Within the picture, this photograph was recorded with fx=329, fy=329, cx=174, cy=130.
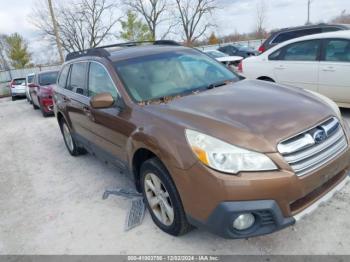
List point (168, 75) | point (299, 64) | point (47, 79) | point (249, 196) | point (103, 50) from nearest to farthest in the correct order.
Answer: point (249, 196) < point (168, 75) < point (103, 50) < point (299, 64) < point (47, 79)

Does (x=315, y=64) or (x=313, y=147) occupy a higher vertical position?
(x=315, y=64)

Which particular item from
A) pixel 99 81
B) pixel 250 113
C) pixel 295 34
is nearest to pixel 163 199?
pixel 250 113

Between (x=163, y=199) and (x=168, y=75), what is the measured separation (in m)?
1.44

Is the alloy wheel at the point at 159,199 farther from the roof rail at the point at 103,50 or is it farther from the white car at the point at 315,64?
the white car at the point at 315,64

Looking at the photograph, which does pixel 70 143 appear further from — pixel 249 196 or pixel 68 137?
pixel 249 196

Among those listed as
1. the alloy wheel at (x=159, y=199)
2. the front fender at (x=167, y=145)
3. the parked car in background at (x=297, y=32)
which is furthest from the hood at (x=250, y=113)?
the parked car in background at (x=297, y=32)

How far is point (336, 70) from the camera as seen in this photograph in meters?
5.89

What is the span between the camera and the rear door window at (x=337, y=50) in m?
5.79

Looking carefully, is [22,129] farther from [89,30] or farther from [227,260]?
[89,30]

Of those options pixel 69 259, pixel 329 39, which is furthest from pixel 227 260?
pixel 329 39

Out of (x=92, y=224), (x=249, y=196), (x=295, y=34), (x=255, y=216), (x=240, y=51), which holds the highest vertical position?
(x=295, y=34)

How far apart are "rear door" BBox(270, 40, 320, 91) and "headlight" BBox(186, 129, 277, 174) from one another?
452cm

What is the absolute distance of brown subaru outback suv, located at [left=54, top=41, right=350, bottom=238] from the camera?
236 centimetres

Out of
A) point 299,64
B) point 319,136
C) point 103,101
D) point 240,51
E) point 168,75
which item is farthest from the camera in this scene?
point 240,51
